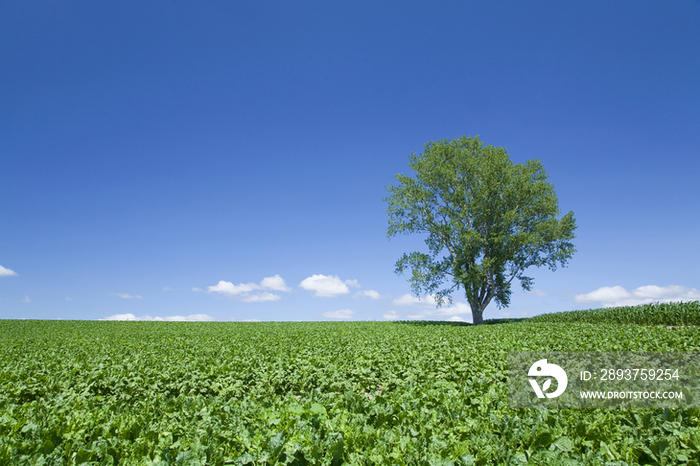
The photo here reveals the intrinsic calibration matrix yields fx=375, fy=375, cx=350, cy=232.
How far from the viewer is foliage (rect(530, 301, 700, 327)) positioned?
23.1 meters

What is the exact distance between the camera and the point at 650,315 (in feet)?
82.8

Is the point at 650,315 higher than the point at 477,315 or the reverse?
higher

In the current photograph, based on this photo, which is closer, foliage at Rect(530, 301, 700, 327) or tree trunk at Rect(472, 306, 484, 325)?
foliage at Rect(530, 301, 700, 327)

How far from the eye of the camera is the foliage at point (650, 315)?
909 inches

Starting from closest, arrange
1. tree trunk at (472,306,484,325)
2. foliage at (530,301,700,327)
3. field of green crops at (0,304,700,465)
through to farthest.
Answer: field of green crops at (0,304,700,465) < foliage at (530,301,700,327) < tree trunk at (472,306,484,325)

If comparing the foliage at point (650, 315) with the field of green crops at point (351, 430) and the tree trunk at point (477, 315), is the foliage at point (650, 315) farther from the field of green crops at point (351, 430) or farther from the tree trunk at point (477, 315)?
the field of green crops at point (351, 430)

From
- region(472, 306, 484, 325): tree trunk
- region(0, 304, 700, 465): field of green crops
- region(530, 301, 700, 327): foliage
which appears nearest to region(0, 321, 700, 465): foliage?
region(0, 304, 700, 465): field of green crops

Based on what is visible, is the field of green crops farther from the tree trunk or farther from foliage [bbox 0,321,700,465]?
the tree trunk

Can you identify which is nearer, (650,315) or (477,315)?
(650,315)

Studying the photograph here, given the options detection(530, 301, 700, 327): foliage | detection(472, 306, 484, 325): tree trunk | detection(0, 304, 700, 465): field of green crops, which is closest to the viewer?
detection(0, 304, 700, 465): field of green crops

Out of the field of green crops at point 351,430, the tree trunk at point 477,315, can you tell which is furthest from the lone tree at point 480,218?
the field of green crops at point 351,430

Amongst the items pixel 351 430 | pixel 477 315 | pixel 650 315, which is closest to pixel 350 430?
pixel 351 430

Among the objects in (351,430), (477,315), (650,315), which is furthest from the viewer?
(477,315)

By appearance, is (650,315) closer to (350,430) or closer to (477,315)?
(477,315)
